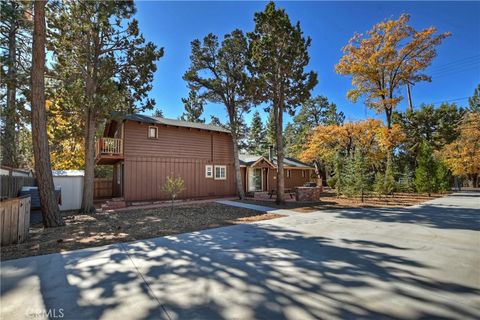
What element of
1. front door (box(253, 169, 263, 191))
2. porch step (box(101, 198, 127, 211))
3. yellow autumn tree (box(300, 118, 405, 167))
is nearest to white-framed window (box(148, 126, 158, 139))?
porch step (box(101, 198, 127, 211))

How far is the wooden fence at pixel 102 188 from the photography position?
54.9 feet

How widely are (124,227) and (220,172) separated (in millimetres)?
10097

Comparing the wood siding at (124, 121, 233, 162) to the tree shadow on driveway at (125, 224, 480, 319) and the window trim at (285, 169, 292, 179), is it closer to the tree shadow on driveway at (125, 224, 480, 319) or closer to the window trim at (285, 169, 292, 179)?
the window trim at (285, 169, 292, 179)

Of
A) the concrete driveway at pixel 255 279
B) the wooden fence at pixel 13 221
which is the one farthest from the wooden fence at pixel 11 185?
the concrete driveway at pixel 255 279

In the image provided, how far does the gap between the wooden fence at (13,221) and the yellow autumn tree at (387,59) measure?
2225 cm

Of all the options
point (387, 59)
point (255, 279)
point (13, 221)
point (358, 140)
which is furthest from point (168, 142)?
point (387, 59)

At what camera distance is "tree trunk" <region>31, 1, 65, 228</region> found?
7.74 meters

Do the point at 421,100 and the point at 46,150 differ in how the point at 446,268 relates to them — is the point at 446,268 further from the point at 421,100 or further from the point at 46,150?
the point at 421,100

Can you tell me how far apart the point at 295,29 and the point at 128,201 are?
13302 millimetres

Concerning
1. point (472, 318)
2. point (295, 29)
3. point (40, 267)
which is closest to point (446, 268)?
point (472, 318)

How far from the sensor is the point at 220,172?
17672 mm

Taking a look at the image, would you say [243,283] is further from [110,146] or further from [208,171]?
[208,171]

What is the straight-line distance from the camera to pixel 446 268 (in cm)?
419

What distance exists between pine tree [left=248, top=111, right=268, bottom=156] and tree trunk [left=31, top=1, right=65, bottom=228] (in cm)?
3050
